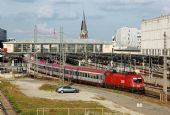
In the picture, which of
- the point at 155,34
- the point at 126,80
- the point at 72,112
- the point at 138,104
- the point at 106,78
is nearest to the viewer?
the point at 72,112

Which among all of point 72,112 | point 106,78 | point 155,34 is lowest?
point 72,112

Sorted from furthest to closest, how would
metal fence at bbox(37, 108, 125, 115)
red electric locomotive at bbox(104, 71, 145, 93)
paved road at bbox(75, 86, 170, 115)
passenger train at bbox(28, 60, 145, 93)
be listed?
passenger train at bbox(28, 60, 145, 93) < red electric locomotive at bbox(104, 71, 145, 93) < paved road at bbox(75, 86, 170, 115) < metal fence at bbox(37, 108, 125, 115)

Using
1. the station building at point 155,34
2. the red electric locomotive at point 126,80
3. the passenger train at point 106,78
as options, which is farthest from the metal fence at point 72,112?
the station building at point 155,34

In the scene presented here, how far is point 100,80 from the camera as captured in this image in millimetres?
79188

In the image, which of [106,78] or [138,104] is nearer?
[138,104]

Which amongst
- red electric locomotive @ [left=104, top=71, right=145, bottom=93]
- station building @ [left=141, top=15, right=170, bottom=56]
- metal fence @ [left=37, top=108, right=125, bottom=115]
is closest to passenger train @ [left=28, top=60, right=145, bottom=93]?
red electric locomotive @ [left=104, top=71, right=145, bottom=93]

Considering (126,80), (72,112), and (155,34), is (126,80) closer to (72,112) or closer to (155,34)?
(72,112)

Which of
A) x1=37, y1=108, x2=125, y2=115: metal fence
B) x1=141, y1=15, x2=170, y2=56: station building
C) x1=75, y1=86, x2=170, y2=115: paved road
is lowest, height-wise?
x1=75, y1=86, x2=170, y2=115: paved road

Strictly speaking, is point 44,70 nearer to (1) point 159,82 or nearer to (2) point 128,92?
(1) point 159,82

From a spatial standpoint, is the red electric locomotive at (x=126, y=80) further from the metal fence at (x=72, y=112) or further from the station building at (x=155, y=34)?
the station building at (x=155, y=34)

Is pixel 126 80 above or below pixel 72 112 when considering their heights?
above

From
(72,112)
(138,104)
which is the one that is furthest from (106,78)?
(72,112)

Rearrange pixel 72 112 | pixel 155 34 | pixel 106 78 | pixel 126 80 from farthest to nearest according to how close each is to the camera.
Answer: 1. pixel 155 34
2. pixel 106 78
3. pixel 126 80
4. pixel 72 112

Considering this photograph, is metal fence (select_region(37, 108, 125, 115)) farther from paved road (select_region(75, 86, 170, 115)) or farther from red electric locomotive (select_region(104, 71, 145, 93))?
red electric locomotive (select_region(104, 71, 145, 93))
